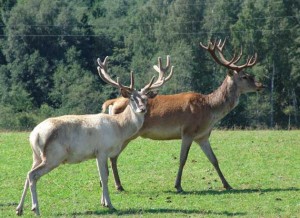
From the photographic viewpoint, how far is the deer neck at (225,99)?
52.5ft

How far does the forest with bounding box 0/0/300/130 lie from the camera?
5684 centimetres

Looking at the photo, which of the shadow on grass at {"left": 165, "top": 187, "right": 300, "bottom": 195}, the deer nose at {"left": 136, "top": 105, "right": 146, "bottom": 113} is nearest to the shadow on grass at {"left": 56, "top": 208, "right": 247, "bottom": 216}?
the deer nose at {"left": 136, "top": 105, "right": 146, "bottom": 113}

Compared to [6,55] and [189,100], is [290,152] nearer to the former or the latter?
[189,100]

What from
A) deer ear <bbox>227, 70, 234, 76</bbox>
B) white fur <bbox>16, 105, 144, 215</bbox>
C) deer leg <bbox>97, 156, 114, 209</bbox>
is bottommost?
deer leg <bbox>97, 156, 114, 209</bbox>

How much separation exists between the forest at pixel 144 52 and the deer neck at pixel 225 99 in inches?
1280

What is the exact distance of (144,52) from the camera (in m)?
71.3

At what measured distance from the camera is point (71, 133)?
1270 cm

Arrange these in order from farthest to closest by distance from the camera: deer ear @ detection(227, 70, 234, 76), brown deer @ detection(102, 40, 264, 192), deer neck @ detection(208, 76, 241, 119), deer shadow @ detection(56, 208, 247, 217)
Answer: deer ear @ detection(227, 70, 234, 76), deer neck @ detection(208, 76, 241, 119), brown deer @ detection(102, 40, 264, 192), deer shadow @ detection(56, 208, 247, 217)

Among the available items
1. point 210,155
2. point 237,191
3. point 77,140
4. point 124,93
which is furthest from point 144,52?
point 77,140

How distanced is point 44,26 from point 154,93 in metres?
64.1

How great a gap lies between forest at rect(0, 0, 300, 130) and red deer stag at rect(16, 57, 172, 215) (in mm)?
35430

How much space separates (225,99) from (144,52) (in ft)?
182

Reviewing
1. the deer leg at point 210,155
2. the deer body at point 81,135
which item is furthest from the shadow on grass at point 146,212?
the deer leg at point 210,155

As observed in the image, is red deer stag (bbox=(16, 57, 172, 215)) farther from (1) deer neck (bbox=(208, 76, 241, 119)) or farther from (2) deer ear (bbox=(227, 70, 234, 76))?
(2) deer ear (bbox=(227, 70, 234, 76))
